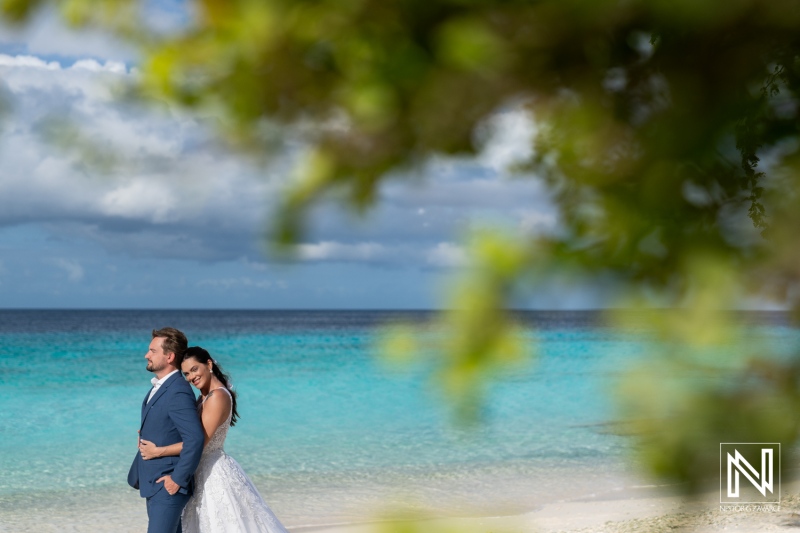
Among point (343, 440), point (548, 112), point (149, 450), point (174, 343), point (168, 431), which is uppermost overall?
point (548, 112)

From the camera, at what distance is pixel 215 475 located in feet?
18.6

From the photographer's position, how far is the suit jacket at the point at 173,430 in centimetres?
513

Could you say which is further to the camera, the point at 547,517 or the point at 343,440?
the point at 343,440

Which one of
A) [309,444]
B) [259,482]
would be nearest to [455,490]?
[259,482]

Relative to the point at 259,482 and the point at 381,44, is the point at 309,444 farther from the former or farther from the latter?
the point at 381,44

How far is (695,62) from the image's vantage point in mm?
889

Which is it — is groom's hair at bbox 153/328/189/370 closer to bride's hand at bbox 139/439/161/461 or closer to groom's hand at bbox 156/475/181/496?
bride's hand at bbox 139/439/161/461

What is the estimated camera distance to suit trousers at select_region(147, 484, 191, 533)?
5215mm

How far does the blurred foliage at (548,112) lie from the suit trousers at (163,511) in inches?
189

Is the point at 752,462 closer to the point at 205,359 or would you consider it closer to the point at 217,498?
the point at 205,359

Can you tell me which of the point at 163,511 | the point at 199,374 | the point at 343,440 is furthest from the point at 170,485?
the point at 343,440

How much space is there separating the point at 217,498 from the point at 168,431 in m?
0.70

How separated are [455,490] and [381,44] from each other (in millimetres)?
11840

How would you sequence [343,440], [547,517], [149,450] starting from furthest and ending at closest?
[343,440], [547,517], [149,450]
